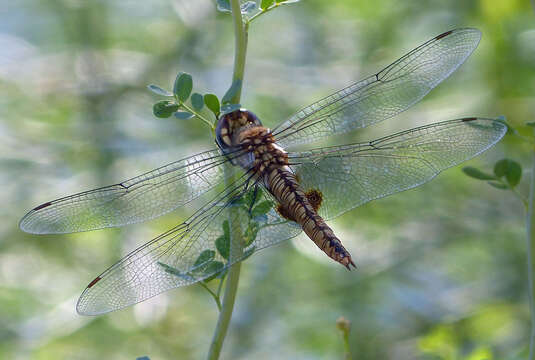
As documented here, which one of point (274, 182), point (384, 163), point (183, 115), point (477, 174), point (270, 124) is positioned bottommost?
point (477, 174)

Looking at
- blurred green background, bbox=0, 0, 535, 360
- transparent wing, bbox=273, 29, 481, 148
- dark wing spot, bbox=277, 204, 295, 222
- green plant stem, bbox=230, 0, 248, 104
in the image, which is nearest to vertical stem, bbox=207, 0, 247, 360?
green plant stem, bbox=230, 0, 248, 104

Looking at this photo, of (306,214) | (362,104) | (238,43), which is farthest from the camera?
(362,104)

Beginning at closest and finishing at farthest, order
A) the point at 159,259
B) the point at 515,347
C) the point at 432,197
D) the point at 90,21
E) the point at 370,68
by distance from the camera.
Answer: the point at 159,259, the point at 515,347, the point at 432,197, the point at 370,68, the point at 90,21

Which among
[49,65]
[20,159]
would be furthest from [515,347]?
[49,65]

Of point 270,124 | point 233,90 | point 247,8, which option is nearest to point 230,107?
point 233,90

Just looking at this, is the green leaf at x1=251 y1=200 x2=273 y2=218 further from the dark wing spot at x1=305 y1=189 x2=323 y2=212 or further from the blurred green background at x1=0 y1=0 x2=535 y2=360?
A: the blurred green background at x1=0 y1=0 x2=535 y2=360

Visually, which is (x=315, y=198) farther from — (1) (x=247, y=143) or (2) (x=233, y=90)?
(2) (x=233, y=90)

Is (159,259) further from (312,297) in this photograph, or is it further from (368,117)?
(312,297)
